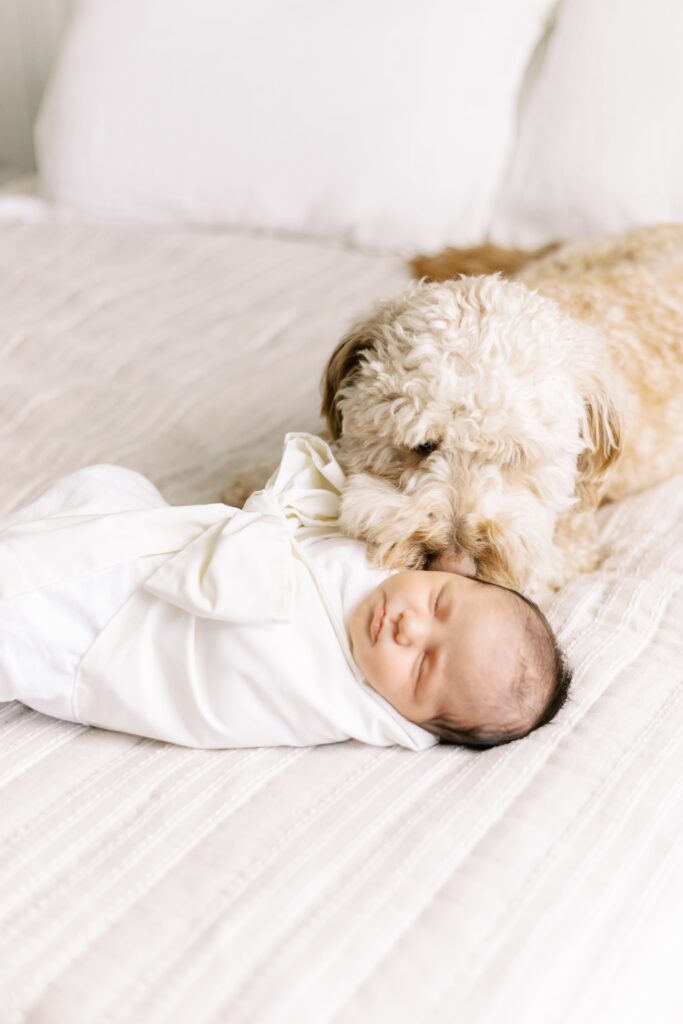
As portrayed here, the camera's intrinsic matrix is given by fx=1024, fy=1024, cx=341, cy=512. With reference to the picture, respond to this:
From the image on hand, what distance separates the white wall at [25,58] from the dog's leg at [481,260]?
228cm

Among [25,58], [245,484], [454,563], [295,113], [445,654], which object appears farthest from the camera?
[25,58]

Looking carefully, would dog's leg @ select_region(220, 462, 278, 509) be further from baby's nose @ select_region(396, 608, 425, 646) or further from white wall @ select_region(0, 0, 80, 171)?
white wall @ select_region(0, 0, 80, 171)

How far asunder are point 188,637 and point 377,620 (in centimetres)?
25

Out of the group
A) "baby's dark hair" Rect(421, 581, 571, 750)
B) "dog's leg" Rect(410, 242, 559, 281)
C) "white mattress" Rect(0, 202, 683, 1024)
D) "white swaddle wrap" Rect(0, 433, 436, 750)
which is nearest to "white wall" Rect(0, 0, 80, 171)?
"dog's leg" Rect(410, 242, 559, 281)

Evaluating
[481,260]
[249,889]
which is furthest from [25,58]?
[249,889]

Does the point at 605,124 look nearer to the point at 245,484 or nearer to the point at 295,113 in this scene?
the point at 295,113

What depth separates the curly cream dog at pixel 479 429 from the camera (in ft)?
4.93

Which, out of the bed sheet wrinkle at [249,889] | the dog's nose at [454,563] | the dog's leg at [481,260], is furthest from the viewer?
the dog's leg at [481,260]

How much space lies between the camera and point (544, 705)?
51.8 inches

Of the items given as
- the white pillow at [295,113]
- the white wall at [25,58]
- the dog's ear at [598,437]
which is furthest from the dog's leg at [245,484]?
the white wall at [25,58]

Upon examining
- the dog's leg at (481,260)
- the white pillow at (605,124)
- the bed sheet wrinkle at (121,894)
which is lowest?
the bed sheet wrinkle at (121,894)

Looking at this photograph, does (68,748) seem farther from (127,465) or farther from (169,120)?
(169,120)

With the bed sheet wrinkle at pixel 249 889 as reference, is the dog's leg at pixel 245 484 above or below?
below

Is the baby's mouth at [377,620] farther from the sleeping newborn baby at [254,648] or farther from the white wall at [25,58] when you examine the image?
the white wall at [25,58]
